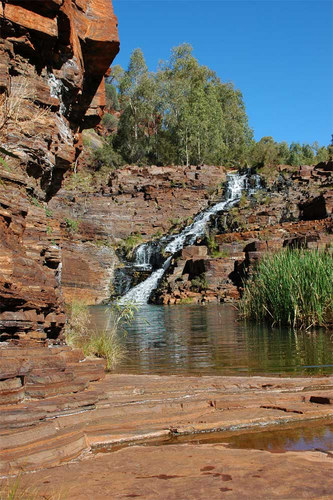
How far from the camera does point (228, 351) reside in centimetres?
847

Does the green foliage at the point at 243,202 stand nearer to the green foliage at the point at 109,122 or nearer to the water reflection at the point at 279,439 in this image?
the green foliage at the point at 109,122

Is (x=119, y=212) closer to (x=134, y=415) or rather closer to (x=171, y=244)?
(x=171, y=244)

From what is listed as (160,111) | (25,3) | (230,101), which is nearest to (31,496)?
(25,3)

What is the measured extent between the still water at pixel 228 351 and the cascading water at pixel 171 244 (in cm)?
1348

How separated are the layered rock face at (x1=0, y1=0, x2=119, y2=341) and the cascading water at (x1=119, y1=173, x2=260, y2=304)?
14.4 meters

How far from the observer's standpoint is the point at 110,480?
245 centimetres

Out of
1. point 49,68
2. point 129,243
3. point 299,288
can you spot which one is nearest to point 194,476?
point 299,288

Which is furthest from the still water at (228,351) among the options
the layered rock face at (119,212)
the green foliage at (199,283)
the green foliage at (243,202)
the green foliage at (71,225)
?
the green foliage at (243,202)

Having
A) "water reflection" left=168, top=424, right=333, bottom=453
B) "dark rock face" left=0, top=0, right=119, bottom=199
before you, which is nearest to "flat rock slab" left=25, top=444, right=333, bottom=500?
"water reflection" left=168, top=424, right=333, bottom=453

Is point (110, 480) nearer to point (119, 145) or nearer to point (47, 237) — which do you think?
point (47, 237)

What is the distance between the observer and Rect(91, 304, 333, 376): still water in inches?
266

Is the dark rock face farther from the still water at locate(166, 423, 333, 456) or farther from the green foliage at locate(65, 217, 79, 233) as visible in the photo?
the green foliage at locate(65, 217, 79, 233)

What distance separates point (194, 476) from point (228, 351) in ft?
20.1

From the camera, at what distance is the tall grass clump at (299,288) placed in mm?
10508
